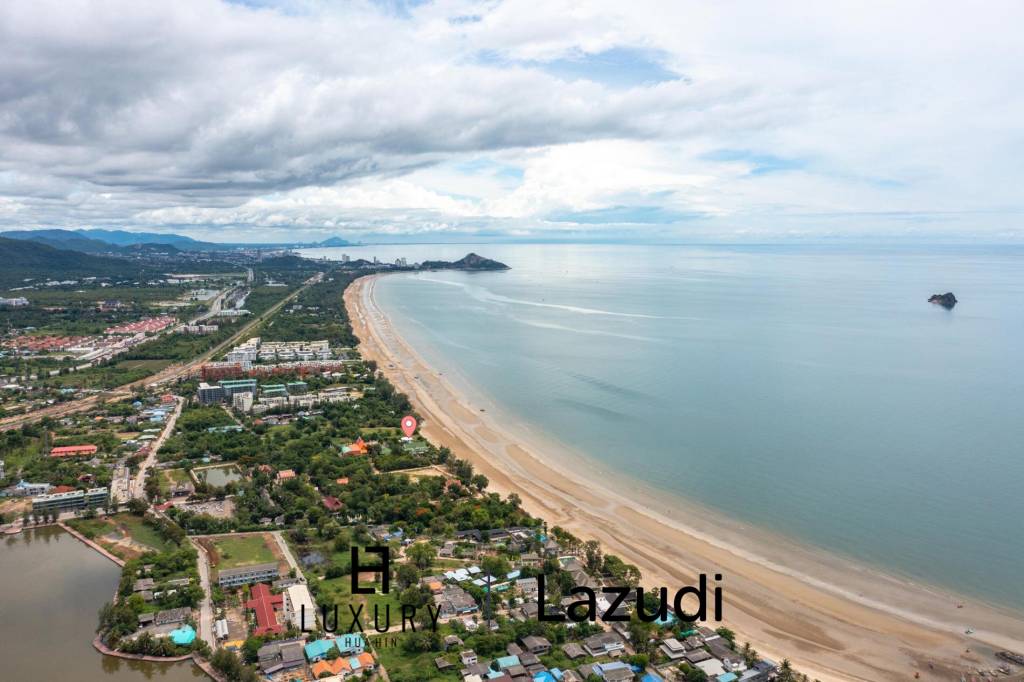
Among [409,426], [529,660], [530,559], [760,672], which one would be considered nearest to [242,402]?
[409,426]

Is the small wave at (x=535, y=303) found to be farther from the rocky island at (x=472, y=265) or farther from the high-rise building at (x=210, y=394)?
the high-rise building at (x=210, y=394)

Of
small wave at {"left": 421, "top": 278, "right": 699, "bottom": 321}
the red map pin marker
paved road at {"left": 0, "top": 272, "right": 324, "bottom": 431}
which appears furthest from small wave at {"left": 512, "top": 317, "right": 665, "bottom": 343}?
the red map pin marker

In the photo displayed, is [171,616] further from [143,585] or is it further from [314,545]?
[314,545]

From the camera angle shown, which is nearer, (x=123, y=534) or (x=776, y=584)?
(x=776, y=584)

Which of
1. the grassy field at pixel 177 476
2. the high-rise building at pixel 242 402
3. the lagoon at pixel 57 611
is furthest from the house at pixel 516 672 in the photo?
the high-rise building at pixel 242 402

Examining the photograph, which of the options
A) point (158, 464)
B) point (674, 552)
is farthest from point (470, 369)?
point (674, 552)

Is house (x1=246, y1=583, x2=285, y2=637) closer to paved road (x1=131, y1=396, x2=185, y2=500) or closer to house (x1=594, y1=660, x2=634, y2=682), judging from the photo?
house (x1=594, y1=660, x2=634, y2=682)

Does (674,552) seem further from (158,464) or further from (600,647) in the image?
(158,464)
